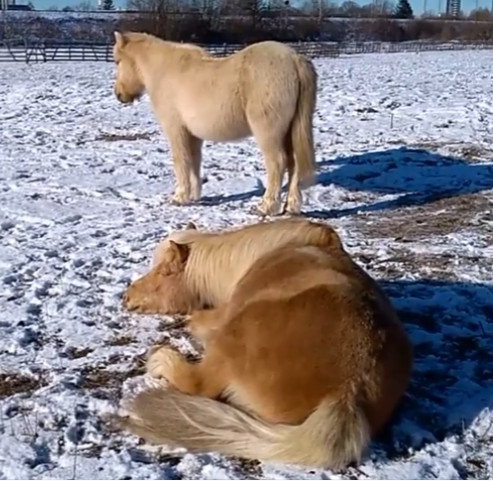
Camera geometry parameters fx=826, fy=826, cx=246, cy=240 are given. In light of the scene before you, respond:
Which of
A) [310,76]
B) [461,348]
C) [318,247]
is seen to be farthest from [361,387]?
[310,76]

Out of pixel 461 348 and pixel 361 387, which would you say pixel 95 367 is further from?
pixel 461 348

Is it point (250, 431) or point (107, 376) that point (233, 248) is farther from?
point (250, 431)

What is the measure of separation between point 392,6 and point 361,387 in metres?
98.5

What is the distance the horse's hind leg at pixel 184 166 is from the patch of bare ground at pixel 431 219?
1617 mm

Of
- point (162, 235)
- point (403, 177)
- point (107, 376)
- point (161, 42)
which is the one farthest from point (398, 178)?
point (107, 376)

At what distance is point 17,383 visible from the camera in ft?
12.7

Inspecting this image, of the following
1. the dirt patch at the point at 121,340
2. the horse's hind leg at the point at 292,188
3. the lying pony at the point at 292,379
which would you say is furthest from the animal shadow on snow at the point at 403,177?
the lying pony at the point at 292,379

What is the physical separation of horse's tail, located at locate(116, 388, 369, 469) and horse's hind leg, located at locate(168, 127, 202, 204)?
14.8 ft

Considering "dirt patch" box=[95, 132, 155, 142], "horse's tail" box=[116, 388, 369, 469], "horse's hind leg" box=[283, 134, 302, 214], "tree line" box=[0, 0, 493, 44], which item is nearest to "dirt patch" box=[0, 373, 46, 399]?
"horse's tail" box=[116, 388, 369, 469]

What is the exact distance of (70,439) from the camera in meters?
3.33

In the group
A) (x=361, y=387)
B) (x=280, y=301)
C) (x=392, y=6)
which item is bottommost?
(x=361, y=387)

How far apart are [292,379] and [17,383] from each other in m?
1.42

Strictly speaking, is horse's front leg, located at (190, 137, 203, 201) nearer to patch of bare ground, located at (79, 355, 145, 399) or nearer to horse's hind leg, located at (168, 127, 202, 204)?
horse's hind leg, located at (168, 127, 202, 204)

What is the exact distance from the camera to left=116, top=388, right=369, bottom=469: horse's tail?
302 cm
